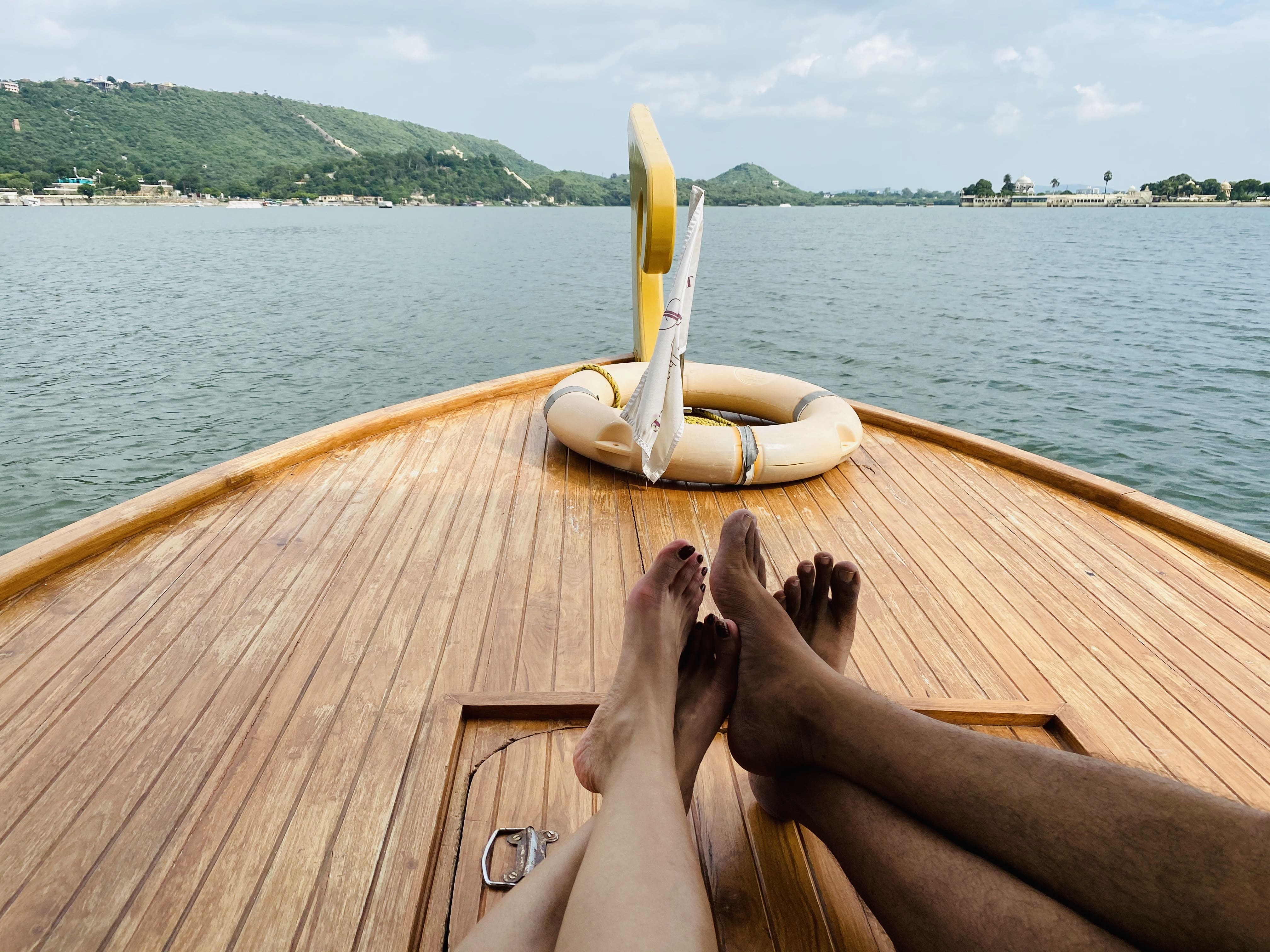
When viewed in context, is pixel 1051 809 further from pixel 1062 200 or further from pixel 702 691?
pixel 1062 200

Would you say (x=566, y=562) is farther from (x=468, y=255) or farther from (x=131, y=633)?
(x=468, y=255)

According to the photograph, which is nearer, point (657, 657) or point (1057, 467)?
point (657, 657)

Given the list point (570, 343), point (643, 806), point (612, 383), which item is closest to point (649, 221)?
point (612, 383)

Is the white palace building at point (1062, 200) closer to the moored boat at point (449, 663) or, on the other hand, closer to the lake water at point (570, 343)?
the lake water at point (570, 343)

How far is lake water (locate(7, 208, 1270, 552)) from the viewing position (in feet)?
25.2

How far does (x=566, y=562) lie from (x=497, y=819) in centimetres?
109

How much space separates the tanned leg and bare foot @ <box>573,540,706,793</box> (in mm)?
35

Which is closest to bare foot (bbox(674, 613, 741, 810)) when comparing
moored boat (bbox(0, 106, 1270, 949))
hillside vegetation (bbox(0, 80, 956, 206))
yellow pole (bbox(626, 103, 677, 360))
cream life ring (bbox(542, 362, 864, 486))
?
moored boat (bbox(0, 106, 1270, 949))

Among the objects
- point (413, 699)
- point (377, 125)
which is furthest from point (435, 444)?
point (377, 125)

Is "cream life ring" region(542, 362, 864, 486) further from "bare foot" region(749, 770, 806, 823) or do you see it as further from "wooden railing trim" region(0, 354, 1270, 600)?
"bare foot" region(749, 770, 806, 823)

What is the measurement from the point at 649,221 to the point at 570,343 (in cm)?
1134

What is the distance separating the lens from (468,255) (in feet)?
106

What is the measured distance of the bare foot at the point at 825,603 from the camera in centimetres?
149

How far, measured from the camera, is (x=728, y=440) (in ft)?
9.75
